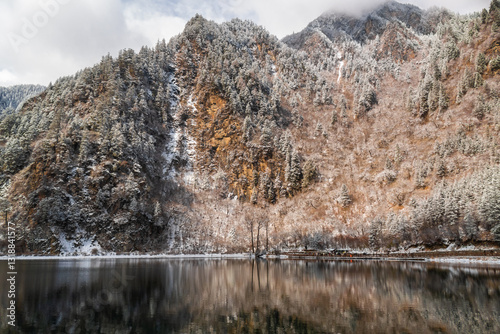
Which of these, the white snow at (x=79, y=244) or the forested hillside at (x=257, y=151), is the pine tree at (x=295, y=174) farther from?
the white snow at (x=79, y=244)

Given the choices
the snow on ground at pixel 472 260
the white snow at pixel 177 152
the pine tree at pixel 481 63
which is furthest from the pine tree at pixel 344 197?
the pine tree at pixel 481 63

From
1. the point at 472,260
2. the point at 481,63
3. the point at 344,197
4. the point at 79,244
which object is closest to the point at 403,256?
the point at 472,260

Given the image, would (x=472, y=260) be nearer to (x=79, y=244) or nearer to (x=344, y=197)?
(x=344, y=197)

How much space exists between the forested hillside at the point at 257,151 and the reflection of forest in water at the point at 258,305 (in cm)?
4616

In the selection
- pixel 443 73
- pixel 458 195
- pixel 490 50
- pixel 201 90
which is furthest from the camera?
pixel 201 90

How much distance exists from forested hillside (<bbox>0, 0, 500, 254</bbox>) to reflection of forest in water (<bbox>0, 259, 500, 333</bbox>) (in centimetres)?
4616

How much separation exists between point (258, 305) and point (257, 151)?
10306cm

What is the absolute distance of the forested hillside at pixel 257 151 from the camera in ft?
281

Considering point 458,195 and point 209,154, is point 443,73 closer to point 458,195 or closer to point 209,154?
point 458,195

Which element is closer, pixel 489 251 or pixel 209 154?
pixel 489 251

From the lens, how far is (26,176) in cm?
8925

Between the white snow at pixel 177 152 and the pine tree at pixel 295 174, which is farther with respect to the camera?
the white snow at pixel 177 152

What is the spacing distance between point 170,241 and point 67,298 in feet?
252

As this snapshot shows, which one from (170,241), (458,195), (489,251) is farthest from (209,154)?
(489,251)
